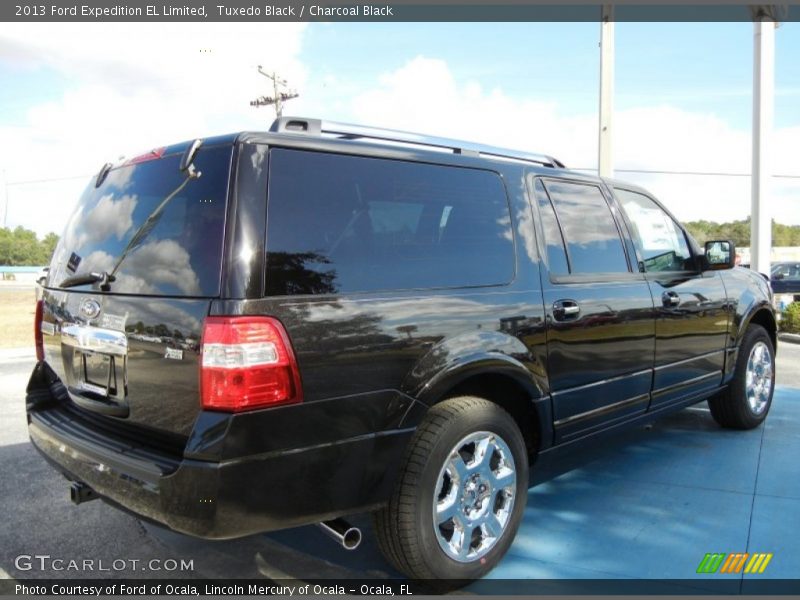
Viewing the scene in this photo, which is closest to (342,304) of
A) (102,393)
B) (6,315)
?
(102,393)

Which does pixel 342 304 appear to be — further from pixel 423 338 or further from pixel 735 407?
pixel 735 407

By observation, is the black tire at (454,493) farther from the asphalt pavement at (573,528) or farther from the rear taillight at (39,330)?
the rear taillight at (39,330)

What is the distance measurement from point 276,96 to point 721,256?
91.5 ft

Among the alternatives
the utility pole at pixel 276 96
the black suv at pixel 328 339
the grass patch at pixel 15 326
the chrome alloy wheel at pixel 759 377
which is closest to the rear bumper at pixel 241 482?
the black suv at pixel 328 339

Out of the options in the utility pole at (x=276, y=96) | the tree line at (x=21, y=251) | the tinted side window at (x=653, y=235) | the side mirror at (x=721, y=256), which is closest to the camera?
the tinted side window at (x=653, y=235)

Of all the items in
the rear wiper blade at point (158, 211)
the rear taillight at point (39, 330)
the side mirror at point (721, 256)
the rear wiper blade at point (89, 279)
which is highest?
the rear wiper blade at point (158, 211)

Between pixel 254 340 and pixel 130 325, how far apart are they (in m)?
0.63

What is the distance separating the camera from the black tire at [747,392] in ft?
16.6

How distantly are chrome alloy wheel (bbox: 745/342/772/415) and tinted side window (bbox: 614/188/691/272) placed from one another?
1.29m

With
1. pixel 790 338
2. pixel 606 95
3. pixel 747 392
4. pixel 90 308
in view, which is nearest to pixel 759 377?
pixel 747 392

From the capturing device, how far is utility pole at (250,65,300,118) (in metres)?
29.4

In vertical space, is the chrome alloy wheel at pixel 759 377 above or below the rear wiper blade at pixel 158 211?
below

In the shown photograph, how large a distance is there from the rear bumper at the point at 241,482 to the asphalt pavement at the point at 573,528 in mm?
724

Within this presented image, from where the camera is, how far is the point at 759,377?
5320 mm
